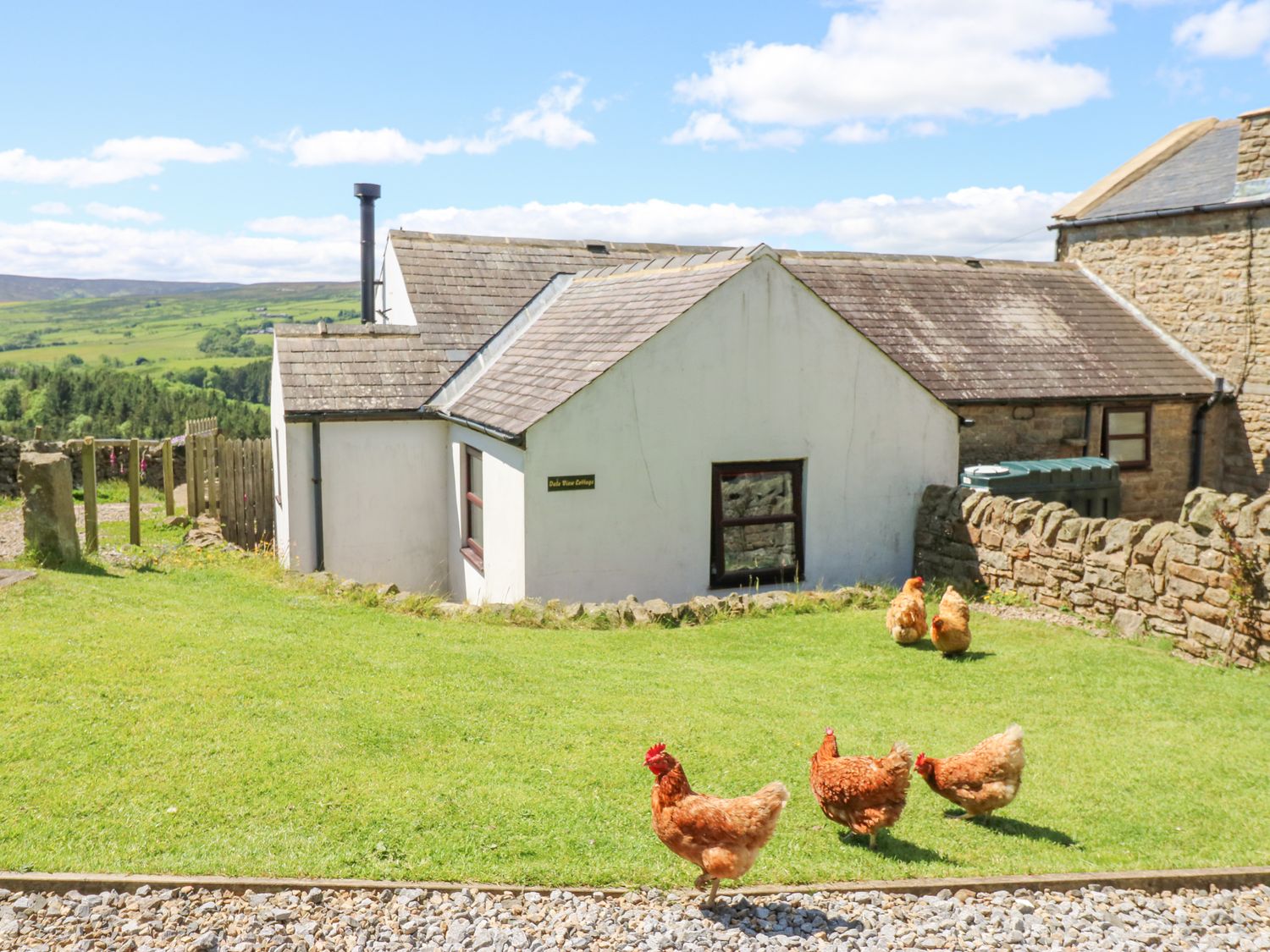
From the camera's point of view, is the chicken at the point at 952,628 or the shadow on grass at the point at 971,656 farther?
the shadow on grass at the point at 971,656

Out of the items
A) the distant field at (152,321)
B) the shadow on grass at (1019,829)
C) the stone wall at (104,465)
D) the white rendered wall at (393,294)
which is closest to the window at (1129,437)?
the white rendered wall at (393,294)

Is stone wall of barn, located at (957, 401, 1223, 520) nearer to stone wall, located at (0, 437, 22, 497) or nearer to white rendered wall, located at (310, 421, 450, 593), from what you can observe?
white rendered wall, located at (310, 421, 450, 593)

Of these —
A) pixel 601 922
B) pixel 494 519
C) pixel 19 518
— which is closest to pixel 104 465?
pixel 19 518

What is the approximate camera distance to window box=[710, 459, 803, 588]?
1366cm

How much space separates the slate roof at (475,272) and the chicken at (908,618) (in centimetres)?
870

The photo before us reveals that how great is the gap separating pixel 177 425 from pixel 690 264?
31.9 metres

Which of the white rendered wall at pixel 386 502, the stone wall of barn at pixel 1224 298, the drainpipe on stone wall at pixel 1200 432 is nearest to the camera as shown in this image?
the white rendered wall at pixel 386 502

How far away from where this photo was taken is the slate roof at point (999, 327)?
16938 mm

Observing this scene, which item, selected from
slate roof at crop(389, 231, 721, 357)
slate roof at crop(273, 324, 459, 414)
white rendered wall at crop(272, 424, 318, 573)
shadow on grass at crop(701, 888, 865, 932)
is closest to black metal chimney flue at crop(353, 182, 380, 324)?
slate roof at crop(389, 231, 721, 357)

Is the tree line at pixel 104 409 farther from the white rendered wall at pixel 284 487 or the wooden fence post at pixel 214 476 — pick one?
the white rendered wall at pixel 284 487

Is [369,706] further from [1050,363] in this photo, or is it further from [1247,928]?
[1050,363]

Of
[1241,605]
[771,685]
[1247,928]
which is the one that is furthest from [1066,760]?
[1241,605]

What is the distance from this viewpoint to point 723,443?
13180 mm

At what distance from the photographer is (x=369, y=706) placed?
7.80 meters
